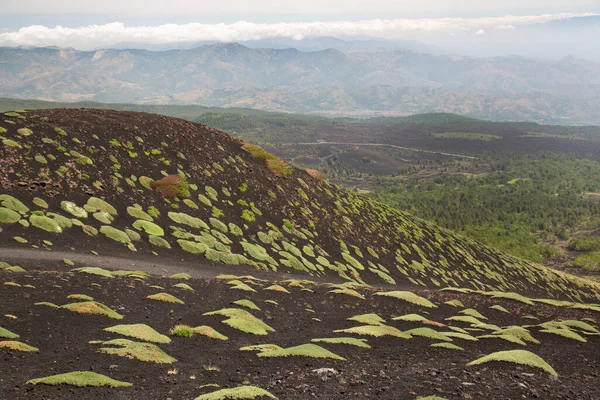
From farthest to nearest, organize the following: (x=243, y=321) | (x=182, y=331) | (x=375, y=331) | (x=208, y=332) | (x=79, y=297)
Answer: (x=375, y=331), (x=243, y=321), (x=79, y=297), (x=208, y=332), (x=182, y=331)

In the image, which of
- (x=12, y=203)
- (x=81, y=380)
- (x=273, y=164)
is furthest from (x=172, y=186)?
(x=81, y=380)

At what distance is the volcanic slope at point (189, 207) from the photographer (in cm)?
4503

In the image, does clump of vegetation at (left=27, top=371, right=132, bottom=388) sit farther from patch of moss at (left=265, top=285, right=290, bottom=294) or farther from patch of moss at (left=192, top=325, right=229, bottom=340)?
patch of moss at (left=265, top=285, right=290, bottom=294)

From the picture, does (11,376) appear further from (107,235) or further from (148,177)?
(148,177)

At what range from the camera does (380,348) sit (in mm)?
26406

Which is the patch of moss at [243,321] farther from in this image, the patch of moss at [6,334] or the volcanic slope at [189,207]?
the volcanic slope at [189,207]

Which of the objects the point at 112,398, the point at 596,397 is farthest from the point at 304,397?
the point at 596,397

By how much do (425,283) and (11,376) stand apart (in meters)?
61.0

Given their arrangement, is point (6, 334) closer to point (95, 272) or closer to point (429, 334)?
point (95, 272)

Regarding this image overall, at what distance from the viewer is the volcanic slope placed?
45031mm

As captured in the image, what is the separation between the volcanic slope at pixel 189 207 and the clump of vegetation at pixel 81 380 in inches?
984

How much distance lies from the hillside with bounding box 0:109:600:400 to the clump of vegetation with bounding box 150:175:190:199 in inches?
9.7

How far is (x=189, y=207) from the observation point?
5684cm

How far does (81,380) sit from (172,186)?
42.8 metres
